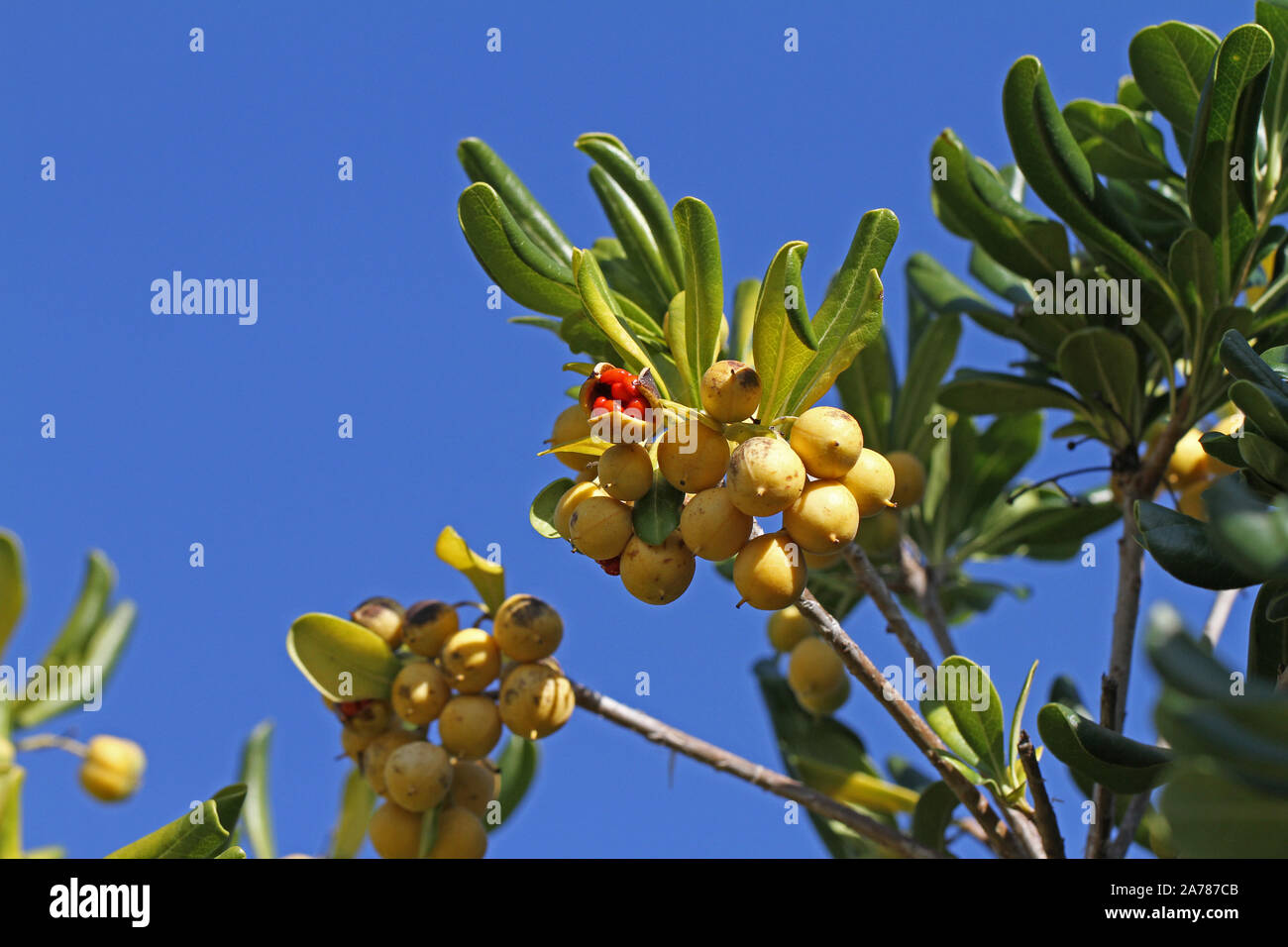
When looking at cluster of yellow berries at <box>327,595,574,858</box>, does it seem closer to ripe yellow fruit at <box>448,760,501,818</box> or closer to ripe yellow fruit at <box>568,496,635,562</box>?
ripe yellow fruit at <box>448,760,501,818</box>

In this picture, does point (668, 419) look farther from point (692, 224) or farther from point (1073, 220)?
point (1073, 220)

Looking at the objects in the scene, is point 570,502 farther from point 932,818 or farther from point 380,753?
point 932,818

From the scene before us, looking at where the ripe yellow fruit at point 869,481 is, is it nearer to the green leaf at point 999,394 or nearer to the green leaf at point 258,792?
the green leaf at point 999,394

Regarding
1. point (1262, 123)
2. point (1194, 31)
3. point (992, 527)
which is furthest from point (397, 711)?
point (1262, 123)

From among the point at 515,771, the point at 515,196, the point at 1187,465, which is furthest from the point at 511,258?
the point at 1187,465

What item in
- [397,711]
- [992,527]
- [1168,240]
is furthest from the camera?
[992,527]

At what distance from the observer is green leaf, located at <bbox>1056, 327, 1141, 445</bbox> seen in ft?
A: 8.52

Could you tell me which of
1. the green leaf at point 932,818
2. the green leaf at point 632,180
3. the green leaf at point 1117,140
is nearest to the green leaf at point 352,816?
the green leaf at point 932,818

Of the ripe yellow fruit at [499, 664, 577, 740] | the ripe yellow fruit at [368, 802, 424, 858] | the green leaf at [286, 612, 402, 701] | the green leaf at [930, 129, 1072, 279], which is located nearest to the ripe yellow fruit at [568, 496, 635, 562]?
the ripe yellow fruit at [499, 664, 577, 740]

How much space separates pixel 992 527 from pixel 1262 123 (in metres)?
1.24

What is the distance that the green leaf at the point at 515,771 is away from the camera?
2.95 meters

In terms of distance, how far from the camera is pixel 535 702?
2.31 meters

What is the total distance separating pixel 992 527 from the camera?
3.44 meters
